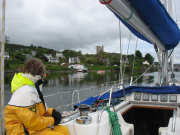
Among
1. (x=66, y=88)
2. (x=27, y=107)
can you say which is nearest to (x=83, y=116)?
(x=27, y=107)

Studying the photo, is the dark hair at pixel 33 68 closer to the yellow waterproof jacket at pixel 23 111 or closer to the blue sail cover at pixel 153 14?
the yellow waterproof jacket at pixel 23 111

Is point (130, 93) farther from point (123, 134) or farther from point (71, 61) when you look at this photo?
point (71, 61)

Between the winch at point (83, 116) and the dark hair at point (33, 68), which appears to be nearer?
the dark hair at point (33, 68)

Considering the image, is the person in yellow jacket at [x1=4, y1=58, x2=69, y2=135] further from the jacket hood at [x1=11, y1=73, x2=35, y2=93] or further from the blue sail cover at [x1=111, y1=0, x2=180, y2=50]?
the blue sail cover at [x1=111, y1=0, x2=180, y2=50]

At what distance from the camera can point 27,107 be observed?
1.31m

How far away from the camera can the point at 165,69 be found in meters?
5.02

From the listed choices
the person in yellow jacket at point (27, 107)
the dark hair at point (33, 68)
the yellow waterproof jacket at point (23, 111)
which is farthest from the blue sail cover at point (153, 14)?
the yellow waterproof jacket at point (23, 111)

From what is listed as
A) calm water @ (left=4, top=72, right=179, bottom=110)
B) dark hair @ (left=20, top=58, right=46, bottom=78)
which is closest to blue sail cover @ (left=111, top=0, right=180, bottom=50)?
dark hair @ (left=20, top=58, right=46, bottom=78)

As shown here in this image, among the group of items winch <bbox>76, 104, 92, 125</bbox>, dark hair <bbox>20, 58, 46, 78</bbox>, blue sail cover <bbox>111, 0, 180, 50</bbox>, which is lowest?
winch <bbox>76, 104, 92, 125</bbox>

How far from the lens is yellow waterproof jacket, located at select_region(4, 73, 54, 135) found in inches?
51.2

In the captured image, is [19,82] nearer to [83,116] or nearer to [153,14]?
[83,116]

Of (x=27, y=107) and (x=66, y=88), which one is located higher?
(x=27, y=107)

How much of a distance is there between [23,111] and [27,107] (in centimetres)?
4

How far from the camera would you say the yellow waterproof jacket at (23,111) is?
130cm
